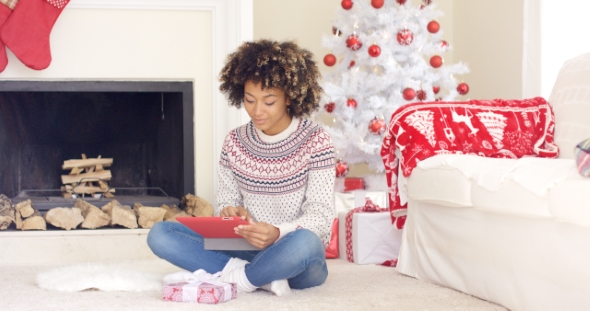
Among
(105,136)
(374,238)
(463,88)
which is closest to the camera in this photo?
(374,238)

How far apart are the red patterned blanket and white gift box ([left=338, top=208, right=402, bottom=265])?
→ 0.76 feet

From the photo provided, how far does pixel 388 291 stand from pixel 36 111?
1.89 meters

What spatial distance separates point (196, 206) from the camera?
2.84 m

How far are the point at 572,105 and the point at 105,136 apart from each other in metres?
2.03

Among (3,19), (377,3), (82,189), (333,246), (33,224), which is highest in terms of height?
(377,3)

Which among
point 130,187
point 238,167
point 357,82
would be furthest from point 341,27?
point 238,167

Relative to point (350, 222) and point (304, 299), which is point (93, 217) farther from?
point (304, 299)

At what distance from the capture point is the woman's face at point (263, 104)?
6.30ft

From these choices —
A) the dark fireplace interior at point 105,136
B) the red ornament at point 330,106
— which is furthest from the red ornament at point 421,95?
the dark fireplace interior at point 105,136

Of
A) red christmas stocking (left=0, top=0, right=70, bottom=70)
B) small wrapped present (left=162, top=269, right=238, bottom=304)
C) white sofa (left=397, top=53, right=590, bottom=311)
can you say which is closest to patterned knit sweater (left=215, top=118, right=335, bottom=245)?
small wrapped present (left=162, top=269, right=238, bottom=304)

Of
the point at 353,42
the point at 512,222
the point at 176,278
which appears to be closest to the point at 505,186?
the point at 512,222

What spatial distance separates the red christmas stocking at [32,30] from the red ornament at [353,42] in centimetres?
137

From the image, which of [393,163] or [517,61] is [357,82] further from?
[393,163]

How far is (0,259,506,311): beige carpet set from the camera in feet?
5.71
